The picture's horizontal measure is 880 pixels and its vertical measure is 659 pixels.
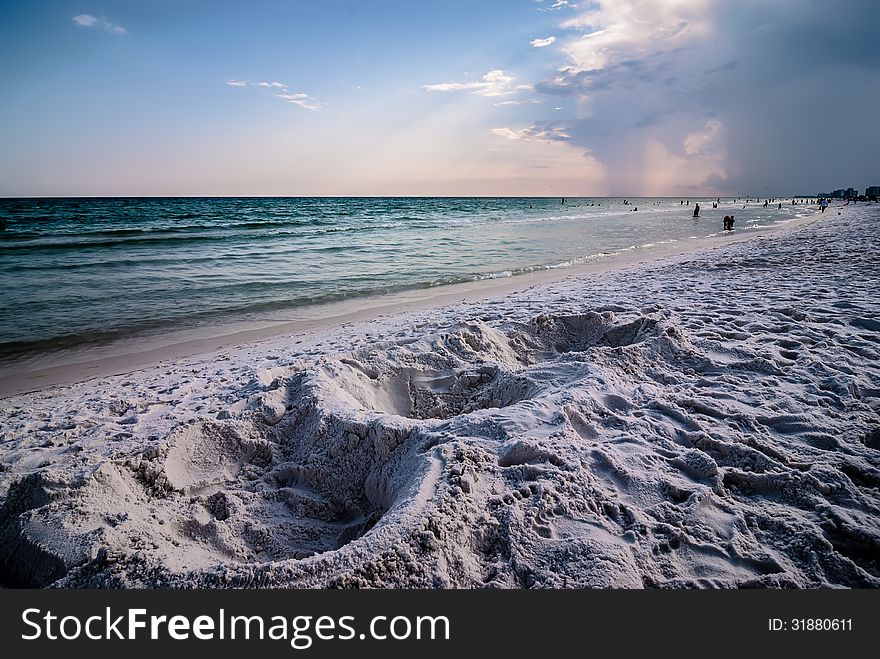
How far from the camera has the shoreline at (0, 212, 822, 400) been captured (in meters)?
5.36

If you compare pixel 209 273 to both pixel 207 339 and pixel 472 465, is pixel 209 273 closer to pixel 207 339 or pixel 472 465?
pixel 207 339

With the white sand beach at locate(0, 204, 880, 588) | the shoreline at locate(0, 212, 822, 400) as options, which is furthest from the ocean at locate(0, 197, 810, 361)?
the white sand beach at locate(0, 204, 880, 588)

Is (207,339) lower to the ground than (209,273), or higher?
lower

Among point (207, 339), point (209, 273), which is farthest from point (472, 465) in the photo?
point (209, 273)

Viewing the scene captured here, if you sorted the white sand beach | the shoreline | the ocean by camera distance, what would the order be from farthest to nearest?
the ocean → the shoreline → the white sand beach

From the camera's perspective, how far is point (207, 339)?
6699 mm

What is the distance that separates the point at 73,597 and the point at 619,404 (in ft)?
10.8

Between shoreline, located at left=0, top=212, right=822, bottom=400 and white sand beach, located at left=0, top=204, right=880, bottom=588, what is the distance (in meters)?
0.54

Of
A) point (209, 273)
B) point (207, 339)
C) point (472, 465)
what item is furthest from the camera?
point (209, 273)

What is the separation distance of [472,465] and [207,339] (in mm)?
5751

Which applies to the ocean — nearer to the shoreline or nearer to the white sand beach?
the shoreline

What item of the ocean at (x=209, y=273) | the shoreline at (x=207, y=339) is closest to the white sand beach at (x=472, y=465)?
the shoreline at (x=207, y=339)

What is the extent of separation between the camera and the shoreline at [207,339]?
5.36 meters

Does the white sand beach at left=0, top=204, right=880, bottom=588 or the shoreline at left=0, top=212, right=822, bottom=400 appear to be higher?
the white sand beach at left=0, top=204, right=880, bottom=588
